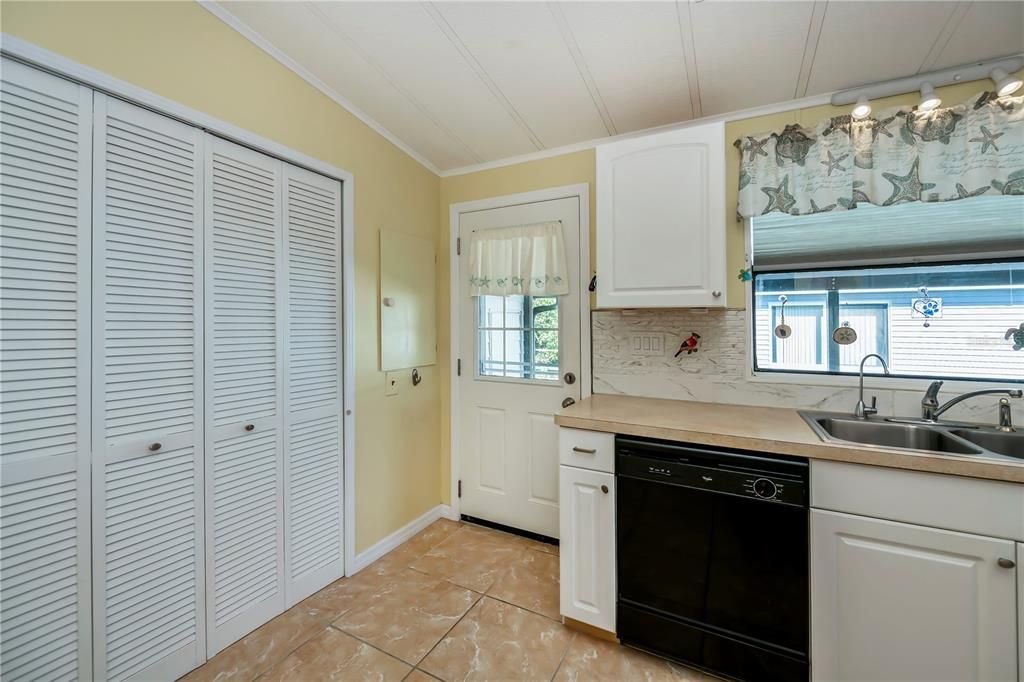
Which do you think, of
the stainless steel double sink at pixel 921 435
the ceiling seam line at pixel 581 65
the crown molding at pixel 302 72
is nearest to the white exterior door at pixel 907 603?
the stainless steel double sink at pixel 921 435

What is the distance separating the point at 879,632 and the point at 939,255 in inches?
58.6

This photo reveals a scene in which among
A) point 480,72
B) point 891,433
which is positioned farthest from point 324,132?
point 891,433

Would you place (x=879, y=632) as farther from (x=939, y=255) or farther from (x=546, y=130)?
(x=546, y=130)

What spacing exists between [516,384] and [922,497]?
1826 mm

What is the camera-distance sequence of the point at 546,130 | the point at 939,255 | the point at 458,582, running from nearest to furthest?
1. the point at 939,255
2. the point at 458,582
3. the point at 546,130

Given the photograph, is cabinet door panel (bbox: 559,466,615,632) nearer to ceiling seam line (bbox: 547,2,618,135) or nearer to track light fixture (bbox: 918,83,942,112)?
ceiling seam line (bbox: 547,2,618,135)

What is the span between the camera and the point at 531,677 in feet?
4.88

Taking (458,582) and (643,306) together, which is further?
(458,582)

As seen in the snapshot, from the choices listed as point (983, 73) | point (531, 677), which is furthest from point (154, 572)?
point (983, 73)

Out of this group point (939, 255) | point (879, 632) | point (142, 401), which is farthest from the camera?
point (939, 255)

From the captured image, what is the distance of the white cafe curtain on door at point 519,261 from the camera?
237 centimetres

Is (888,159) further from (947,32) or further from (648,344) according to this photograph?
(648,344)

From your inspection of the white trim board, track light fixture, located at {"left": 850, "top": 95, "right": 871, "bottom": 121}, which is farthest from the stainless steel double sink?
the white trim board

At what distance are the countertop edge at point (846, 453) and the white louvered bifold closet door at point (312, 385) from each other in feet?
4.50
